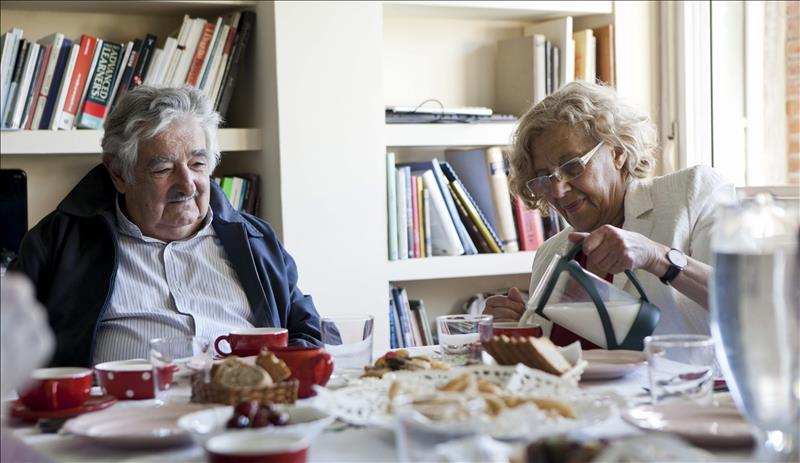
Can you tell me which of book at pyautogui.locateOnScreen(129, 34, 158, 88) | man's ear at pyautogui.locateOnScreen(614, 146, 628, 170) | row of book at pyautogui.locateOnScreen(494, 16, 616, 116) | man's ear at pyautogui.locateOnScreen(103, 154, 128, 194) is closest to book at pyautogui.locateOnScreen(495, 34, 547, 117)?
row of book at pyautogui.locateOnScreen(494, 16, 616, 116)

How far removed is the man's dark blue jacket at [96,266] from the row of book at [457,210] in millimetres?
775

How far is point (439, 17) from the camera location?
3254 mm

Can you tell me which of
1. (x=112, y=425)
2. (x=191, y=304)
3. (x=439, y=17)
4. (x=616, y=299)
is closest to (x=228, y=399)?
(x=112, y=425)

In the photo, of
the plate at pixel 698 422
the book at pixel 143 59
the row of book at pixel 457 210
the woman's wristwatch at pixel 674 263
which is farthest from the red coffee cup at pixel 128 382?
the row of book at pixel 457 210

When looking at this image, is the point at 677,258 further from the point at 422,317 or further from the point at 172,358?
the point at 422,317

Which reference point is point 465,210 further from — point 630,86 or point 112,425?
point 112,425

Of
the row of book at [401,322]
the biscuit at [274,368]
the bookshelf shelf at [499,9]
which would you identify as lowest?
the row of book at [401,322]

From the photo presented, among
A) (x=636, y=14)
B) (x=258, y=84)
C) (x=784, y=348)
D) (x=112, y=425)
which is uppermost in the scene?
(x=636, y=14)

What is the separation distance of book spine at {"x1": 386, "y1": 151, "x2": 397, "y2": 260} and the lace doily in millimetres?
1639

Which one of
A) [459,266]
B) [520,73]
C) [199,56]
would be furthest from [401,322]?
[199,56]

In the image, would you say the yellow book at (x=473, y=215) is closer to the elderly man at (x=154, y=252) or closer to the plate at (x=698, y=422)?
the elderly man at (x=154, y=252)

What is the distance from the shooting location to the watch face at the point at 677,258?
70.4 inches

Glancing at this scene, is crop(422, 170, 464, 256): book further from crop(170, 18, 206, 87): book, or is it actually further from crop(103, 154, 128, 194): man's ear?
crop(103, 154, 128, 194): man's ear

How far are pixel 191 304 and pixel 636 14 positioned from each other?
1848 mm
